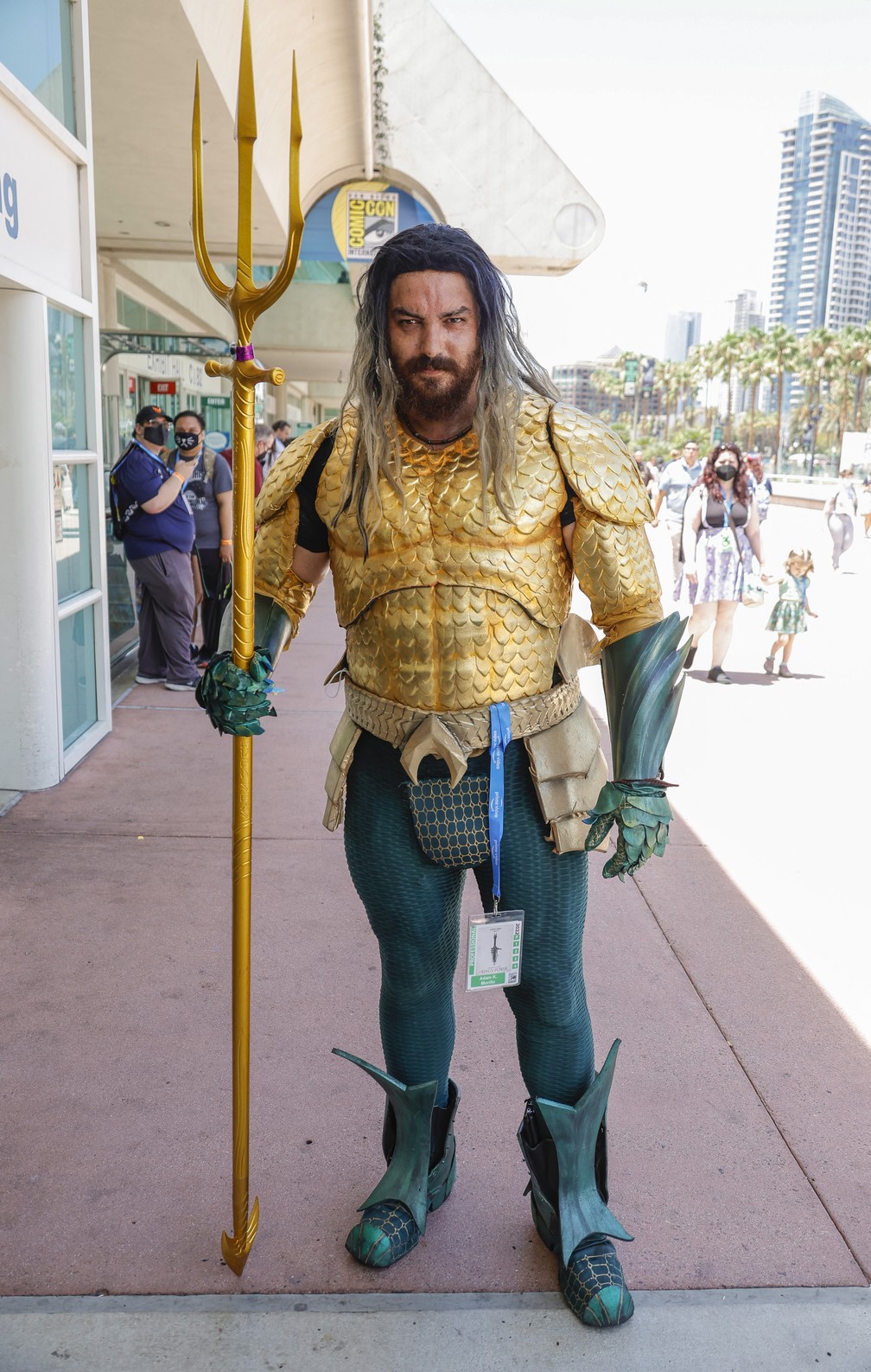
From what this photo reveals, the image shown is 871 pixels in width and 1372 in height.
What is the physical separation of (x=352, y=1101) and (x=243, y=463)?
167 centimetres

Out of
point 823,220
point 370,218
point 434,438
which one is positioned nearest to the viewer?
point 434,438

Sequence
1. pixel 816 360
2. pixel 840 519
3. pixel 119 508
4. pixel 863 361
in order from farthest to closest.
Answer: pixel 816 360
pixel 863 361
pixel 840 519
pixel 119 508

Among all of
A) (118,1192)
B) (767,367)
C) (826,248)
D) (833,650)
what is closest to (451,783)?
(118,1192)

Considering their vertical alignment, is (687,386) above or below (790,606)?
above

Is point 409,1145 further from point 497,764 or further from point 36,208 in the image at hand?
point 36,208

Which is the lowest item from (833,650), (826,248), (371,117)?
(833,650)

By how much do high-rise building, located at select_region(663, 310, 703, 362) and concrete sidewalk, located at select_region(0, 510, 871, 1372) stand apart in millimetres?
194958

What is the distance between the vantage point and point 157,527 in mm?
6750

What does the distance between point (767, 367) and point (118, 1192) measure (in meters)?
77.3

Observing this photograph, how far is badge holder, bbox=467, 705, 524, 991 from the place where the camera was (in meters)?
1.98

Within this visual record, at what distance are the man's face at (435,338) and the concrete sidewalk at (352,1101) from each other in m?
1.65

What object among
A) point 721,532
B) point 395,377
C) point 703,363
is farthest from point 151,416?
point 703,363

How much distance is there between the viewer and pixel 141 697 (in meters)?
7.04

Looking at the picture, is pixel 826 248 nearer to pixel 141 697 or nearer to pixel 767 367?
pixel 767 367
